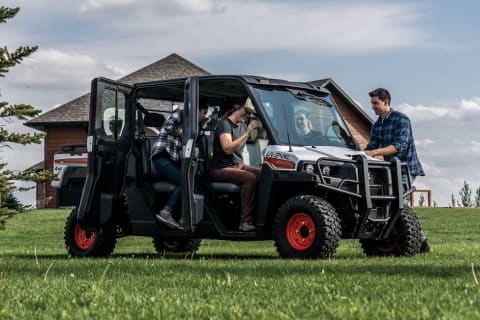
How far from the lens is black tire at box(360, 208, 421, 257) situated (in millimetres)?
12414

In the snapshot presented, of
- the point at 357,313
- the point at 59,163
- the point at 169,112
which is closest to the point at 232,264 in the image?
the point at 169,112

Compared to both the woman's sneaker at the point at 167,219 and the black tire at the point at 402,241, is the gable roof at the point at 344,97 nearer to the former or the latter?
the black tire at the point at 402,241

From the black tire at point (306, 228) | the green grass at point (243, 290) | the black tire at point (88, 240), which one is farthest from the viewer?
the black tire at point (88, 240)

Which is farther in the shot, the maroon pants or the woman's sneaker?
the woman's sneaker

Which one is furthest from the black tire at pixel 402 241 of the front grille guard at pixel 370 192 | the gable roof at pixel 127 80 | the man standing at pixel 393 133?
the gable roof at pixel 127 80

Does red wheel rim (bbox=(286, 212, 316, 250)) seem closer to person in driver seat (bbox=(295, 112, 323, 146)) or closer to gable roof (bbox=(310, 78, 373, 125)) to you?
person in driver seat (bbox=(295, 112, 323, 146))

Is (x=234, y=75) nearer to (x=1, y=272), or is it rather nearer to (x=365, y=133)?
(x=1, y=272)

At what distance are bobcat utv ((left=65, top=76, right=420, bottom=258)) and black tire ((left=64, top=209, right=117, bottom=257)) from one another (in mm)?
15

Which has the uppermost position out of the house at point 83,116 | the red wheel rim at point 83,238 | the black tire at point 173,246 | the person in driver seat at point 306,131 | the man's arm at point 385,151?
the house at point 83,116

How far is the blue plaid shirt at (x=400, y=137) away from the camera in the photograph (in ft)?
42.5

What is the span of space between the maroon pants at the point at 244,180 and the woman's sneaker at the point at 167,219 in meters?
0.92

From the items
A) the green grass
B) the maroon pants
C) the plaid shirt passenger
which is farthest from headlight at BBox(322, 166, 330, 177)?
the plaid shirt passenger

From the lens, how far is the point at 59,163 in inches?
1284

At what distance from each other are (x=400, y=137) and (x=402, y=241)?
1.48m
